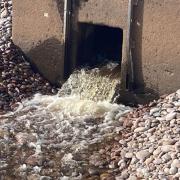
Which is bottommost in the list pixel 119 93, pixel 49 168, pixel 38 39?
pixel 49 168

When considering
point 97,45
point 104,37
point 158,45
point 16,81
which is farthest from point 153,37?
point 16,81

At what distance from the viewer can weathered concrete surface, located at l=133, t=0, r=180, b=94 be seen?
9.33 metres

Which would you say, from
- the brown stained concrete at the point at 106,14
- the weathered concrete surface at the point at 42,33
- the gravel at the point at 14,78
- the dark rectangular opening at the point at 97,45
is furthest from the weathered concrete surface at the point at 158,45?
the gravel at the point at 14,78

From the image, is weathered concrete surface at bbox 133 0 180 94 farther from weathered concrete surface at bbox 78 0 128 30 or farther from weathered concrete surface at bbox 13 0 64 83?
weathered concrete surface at bbox 13 0 64 83

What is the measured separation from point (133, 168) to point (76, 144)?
1226 millimetres

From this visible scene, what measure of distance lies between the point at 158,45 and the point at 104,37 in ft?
8.56

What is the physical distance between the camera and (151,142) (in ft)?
27.4

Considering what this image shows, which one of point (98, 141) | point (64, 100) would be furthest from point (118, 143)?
point (64, 100)

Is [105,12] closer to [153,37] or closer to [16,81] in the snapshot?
[153,37]

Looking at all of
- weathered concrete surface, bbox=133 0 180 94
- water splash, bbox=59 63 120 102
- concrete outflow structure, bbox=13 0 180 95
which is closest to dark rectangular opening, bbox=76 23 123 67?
concrete outflow structure, bbox=13 0 180 95

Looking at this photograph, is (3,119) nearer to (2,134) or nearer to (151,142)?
(2,134)

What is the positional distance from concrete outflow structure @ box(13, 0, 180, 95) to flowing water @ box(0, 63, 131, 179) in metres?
0.45

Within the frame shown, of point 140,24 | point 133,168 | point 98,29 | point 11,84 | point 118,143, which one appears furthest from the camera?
point 98,29

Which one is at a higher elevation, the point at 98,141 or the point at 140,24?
the point at 140,24
